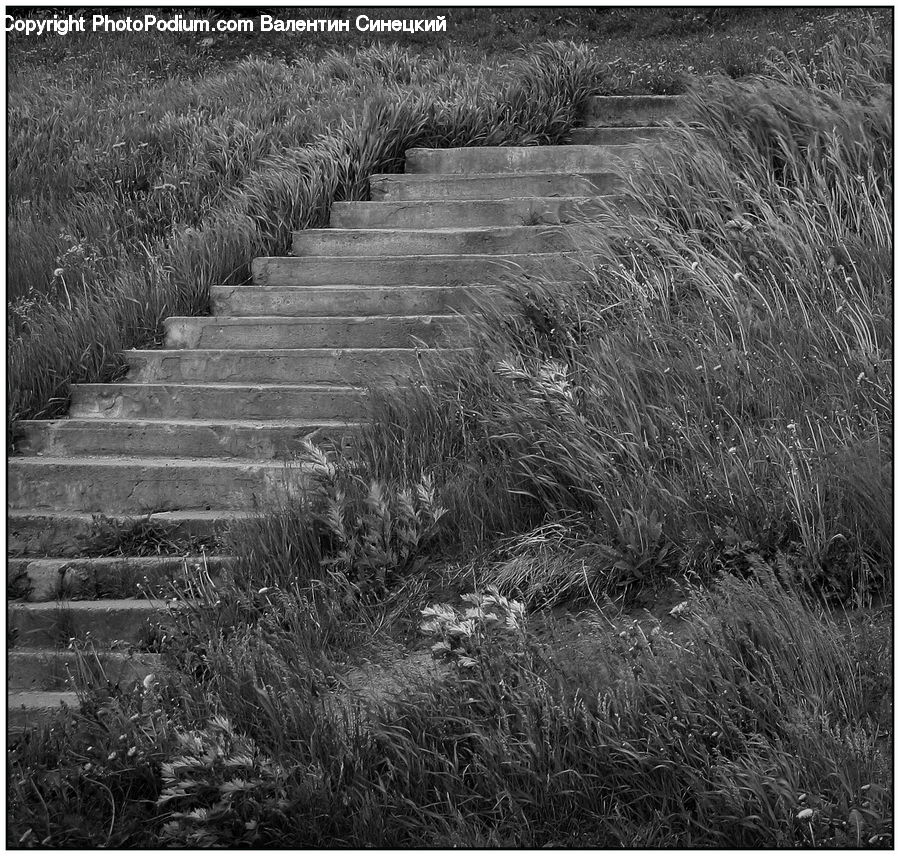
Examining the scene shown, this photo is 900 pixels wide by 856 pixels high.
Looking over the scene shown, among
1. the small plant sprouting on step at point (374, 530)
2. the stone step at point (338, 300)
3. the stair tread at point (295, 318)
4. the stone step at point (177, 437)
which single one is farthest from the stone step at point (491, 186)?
the small plant sprouting on step at point (374, 530)

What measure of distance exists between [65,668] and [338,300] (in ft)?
9.68

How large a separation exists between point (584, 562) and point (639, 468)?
43cm

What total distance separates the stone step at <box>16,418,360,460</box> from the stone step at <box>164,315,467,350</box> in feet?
Result: 2.11

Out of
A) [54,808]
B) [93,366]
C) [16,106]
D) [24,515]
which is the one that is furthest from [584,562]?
[16,106]

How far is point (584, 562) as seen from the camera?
3607 millimetres

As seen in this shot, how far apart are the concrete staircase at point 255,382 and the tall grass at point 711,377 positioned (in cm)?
53

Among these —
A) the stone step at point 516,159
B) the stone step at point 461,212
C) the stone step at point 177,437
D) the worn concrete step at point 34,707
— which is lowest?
the worn concrete step at point 34,707

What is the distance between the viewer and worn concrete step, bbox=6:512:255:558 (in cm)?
469

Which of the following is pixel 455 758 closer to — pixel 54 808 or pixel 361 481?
pixel 54 808

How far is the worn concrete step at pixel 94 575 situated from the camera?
174 inches

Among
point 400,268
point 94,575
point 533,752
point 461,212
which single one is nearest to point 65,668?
point 94,575

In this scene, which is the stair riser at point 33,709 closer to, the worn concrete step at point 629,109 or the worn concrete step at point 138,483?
the worn concrete step at point 138,483

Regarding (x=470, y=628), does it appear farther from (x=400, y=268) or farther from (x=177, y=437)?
(x=400, y=268)

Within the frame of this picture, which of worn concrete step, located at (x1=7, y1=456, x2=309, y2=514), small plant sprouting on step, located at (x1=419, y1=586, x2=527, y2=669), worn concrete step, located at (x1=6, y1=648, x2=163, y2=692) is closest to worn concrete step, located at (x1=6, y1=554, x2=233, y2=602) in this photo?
worn concrete step, located at (x1=6, y1=648, x2=163, y2=692)
